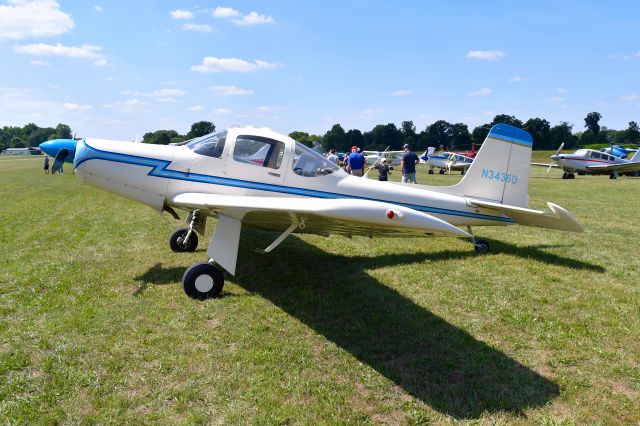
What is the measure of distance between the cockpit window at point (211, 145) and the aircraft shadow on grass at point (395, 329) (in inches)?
73.0

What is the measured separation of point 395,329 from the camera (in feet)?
14.9

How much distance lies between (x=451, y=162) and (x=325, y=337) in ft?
113

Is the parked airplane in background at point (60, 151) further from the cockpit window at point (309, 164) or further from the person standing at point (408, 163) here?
the person standing at point (408, 163)

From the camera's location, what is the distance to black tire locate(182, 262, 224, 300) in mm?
5238

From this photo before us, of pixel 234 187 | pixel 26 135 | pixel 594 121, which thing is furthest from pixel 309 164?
pixel 26 135

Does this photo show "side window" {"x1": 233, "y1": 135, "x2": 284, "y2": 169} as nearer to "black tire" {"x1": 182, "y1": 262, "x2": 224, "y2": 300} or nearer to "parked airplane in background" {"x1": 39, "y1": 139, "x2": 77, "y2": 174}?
"black tire" {"x1": 182, "y1": 262, "x2": 224, "y2": 300}

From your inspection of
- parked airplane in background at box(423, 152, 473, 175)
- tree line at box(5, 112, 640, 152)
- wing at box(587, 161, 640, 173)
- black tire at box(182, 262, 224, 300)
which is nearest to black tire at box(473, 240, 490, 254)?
black tire at box(182, 262, 224, 300)

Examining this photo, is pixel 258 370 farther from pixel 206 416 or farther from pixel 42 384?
pixel 42 384

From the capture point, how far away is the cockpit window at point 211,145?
5.98m

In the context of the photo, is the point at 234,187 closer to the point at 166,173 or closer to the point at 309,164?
the point at 166,173

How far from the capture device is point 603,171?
32.2 m

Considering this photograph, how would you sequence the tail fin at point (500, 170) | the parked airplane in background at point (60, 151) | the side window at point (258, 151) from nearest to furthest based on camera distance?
the side window at point (258, 151) → the parked airplane in background at point (60, 151) → the tail fin at point (500, 170)

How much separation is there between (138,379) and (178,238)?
14.3ft

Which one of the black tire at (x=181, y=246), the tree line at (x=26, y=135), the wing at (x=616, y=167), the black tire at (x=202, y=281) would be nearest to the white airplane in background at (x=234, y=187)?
the black tire at (x=202, y=281)
